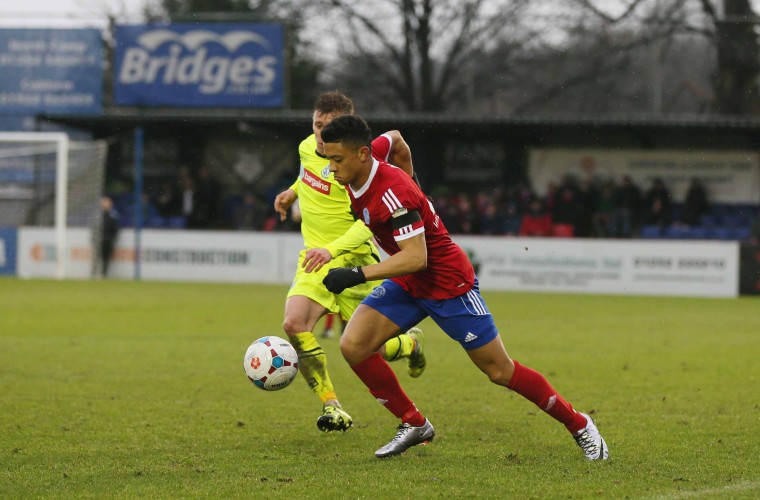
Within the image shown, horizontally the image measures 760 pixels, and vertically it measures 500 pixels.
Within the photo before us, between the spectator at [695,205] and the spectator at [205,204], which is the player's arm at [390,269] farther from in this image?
the spectator at [205,204]

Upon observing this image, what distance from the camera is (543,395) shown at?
6.07 meters

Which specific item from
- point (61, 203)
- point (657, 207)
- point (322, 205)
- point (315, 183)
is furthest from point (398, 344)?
point (657, 207)

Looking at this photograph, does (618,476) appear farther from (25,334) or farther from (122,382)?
(25,334)

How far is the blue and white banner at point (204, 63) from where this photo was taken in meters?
27.6

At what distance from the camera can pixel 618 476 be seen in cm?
561

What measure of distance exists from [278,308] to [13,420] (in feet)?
36.0

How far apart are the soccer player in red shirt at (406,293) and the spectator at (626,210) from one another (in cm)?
1996

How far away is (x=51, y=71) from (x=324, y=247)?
2354cm

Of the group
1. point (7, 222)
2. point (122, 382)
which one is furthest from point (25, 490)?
point (7, 222)

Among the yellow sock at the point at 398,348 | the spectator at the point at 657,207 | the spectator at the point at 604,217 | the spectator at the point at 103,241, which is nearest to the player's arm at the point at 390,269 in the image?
the yellow sock at the point at 398,348

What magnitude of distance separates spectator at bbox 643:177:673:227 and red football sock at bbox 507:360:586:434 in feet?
68.2

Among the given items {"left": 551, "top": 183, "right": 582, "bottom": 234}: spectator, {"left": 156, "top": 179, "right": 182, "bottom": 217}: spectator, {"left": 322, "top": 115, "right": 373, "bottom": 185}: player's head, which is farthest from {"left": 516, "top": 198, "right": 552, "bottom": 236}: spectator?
{"left": 322, "top": 115, "right": 373, "bottom": 185}: player's head

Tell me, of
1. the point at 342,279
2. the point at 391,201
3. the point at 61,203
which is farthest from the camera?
the point at 61,203

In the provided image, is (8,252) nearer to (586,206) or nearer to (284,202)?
(586,206)
